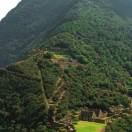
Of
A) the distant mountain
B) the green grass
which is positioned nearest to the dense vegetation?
the green grass

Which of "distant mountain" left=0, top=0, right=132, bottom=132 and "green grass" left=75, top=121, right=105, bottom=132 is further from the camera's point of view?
"distant mountain" left=0, top=0, right=132, bottom=132

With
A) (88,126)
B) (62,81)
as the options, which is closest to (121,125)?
(88,126)

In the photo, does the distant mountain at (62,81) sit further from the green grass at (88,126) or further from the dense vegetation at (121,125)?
the dense vegetation at (121,125)

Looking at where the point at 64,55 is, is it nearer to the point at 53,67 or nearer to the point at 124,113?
the point at 53,67

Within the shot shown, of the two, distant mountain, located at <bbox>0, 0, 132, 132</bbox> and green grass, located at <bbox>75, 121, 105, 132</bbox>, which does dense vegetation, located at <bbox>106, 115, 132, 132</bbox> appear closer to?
green grass, located at <bbox>75, 121, 105, 132</bbox>

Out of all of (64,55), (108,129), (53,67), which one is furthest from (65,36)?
(108,129)

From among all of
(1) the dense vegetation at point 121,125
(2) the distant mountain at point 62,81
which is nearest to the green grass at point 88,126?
(1) the dense vegetation at point 121,125

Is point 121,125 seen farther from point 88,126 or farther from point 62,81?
point 62,81

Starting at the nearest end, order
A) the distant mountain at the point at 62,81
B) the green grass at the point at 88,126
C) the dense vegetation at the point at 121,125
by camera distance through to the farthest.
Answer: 1. the green grass at the point at 88,126
2. the dense vegetation at the point at 121,125
3. the distant mountain at the point at 62,81

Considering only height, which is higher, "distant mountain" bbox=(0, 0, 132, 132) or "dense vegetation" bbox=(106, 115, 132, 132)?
"distant mountain" bbox=(0, 0, 132, 132)
